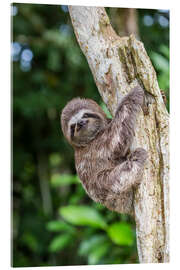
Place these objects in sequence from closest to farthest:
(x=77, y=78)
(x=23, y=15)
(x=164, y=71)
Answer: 1. (x=164, y=71)
2. (x=23, y=15)
3. (x=77, y=78)

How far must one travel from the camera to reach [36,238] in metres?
5.45

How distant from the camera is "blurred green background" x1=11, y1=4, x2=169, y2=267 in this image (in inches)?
169

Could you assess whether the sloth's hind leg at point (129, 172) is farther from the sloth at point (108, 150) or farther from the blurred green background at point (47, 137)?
the blurred green background at point (47, 137)

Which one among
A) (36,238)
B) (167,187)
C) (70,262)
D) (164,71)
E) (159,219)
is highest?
(164,71)

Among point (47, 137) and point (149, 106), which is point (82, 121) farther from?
point (47, 137)

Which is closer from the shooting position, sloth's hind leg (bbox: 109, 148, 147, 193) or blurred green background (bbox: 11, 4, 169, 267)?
sloth's hind leg (bbox: 109, 148, 147, 193)

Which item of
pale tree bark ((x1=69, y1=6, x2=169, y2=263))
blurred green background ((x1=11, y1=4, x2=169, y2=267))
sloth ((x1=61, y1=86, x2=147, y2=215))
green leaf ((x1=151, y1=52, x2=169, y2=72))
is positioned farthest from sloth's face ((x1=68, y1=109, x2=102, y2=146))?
blurred green background ((x1=11, y1=4, x2=169, y2=267))

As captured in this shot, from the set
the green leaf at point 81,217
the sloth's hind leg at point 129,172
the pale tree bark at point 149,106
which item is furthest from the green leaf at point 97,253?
the sloth's hind leg at point 129,172

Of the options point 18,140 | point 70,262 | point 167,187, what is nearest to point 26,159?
point 18,140

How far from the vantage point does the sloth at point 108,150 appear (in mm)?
2434

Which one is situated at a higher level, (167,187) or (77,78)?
(77,78)

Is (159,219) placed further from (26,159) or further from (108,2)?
(26,159)

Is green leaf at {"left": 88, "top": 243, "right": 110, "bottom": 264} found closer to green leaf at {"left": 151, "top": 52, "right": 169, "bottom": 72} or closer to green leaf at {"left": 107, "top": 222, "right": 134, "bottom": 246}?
green leaf at {"left": 107, "top": 222, "right": 134, "bottom": 246}

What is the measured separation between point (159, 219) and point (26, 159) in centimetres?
347
